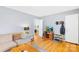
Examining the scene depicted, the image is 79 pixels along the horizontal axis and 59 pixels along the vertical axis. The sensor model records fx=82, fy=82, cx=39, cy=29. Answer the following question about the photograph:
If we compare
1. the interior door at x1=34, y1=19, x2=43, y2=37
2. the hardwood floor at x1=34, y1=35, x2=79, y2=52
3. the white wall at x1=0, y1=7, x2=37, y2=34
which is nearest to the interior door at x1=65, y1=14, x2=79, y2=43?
the hardwood floor at x1=34, y1=35, x2=79, y2=52

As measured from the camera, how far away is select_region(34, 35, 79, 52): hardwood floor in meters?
1.63

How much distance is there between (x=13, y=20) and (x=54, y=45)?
0.97 metres

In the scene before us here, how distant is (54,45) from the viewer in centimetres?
169

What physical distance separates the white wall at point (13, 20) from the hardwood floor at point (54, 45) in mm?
258

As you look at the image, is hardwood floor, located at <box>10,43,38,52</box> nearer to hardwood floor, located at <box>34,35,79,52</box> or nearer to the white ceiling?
hardwood floor, located at <box>34,35,79,52</box>

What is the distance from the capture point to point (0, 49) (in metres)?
1.54

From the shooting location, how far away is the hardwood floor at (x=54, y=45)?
5.35 ft

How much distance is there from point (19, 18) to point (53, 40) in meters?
0.84

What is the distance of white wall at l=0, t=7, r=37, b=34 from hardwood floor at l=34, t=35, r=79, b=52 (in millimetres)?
258

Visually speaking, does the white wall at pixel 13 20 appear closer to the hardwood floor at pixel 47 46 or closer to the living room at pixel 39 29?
the living room at pixel 39 29
